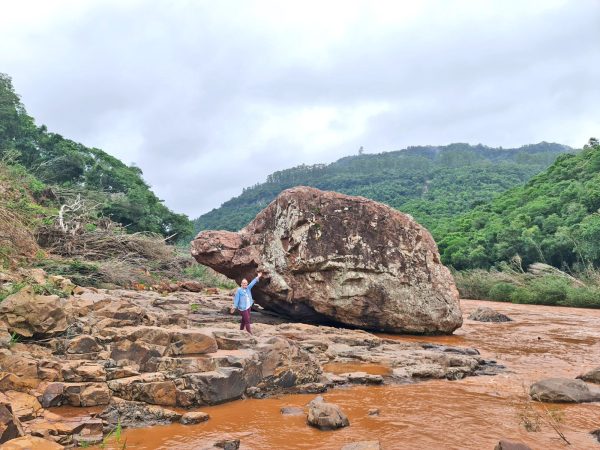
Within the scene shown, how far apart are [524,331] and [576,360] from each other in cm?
443

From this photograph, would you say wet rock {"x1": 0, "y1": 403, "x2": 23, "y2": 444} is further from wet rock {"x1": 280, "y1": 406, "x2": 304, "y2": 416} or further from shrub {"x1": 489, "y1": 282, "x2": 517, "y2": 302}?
shrub {"x1": 489, "y1": 282, "x2": 517, "y2": 302}

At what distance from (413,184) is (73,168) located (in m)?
56.6

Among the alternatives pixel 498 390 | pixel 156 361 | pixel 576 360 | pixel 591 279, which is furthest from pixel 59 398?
pixel 591 279

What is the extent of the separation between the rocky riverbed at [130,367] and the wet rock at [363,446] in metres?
2.12

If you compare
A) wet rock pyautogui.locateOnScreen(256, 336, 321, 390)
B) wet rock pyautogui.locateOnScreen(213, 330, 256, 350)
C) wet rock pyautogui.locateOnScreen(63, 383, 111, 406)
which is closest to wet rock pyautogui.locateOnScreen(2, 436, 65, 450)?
wet rock pyautogui.locateOnScreen(63, 383, 111, 406)

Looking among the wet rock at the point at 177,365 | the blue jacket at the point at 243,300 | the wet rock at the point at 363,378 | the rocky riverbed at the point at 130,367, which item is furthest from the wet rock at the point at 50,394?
the blue jacket at the point at 243,300

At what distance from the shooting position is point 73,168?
30.5 m

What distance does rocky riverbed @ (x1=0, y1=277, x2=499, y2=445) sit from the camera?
17.8ft

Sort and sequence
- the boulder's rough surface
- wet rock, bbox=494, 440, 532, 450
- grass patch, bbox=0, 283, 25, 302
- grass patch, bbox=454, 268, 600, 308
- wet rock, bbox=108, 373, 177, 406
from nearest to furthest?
wet rock, bbox=494, 440, 532, 450, wet rock, bbox=108, 373, 177, 406, grass patch, bbox=0, 283, 25, 302, the boulder's rough surface, grass patch, bbox=454, 268, 600, 308

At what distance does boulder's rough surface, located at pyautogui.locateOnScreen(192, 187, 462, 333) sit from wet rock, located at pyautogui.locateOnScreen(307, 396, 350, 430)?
23.3 feet

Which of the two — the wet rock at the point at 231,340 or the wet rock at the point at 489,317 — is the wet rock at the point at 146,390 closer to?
the wet rock at the point at 231,340

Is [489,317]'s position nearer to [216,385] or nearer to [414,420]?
Answer: [414,420]

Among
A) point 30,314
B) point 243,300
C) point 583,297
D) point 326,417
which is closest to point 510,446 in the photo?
point 326,417

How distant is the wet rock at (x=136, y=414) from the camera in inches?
215
